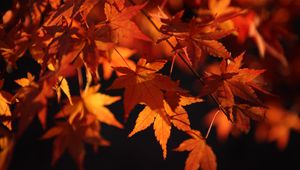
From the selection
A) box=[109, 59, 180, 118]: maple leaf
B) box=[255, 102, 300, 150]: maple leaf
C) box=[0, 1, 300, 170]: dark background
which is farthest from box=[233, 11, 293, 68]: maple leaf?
box=[0, 1, 300, 170]: dark background

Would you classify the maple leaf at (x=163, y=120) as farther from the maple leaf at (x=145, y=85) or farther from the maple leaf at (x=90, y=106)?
the maple leaf at (x=90, y=106)

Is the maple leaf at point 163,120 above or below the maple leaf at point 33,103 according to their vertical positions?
below

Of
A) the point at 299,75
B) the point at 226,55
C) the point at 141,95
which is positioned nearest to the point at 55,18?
the point at 141,95

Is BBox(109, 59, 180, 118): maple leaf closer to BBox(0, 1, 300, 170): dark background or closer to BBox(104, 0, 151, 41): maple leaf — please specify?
BBox(104, 0, 151, 41): maple leaf

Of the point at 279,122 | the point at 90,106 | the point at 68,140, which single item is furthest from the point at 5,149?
the point at 279,122

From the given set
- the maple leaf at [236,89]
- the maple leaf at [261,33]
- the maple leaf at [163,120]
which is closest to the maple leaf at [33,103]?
the maple leaf at [163,120]
